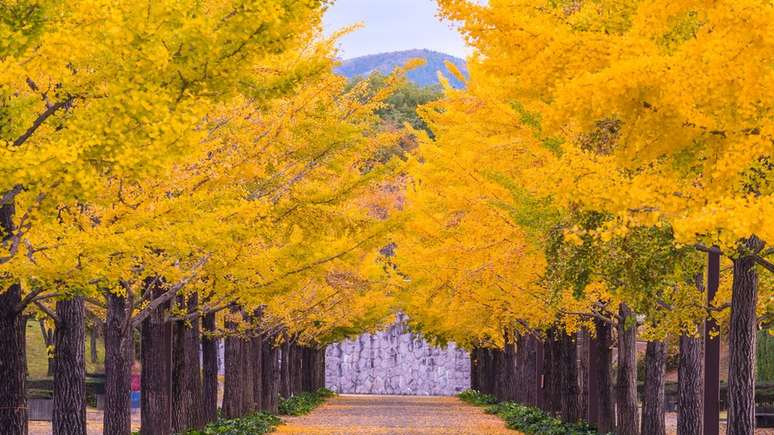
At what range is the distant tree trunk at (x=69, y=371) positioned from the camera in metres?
17.0

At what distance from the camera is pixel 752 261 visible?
13500 millimetres

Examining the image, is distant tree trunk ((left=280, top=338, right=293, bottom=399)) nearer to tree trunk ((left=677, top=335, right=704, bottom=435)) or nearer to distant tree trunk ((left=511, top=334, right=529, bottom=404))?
distant tree trunk ((left=511, top=334, right=529, bottom=404))

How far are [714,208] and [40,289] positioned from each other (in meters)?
8.14

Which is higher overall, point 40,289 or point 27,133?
point 27,133

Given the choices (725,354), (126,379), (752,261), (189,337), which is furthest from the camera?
(725,354)

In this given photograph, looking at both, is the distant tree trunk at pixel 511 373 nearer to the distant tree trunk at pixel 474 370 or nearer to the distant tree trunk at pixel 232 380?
the distant tree trunk at pixel 232 380

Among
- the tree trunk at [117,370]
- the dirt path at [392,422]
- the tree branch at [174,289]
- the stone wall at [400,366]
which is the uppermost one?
the tree branch at [174,289]

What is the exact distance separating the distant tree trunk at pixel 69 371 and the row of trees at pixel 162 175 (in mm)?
20

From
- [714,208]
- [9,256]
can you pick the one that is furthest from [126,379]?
[714,208]

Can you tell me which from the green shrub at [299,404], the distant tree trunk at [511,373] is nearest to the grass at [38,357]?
the green shrub at [299,404]

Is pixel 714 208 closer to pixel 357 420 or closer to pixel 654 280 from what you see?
pixel 654 280

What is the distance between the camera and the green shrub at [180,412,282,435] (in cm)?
2689

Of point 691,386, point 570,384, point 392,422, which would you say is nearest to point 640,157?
point 691,386

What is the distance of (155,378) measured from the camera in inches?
840
